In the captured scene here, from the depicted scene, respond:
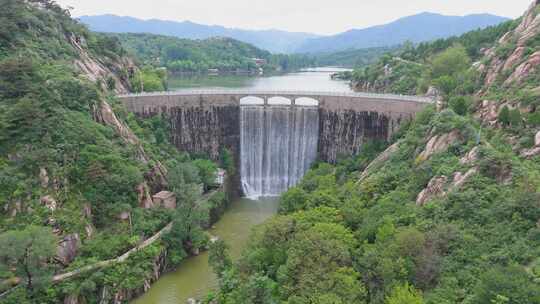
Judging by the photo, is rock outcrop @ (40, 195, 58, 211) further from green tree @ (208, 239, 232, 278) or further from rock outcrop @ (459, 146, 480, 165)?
rock outcrop @ (459, 146, 480, 165)

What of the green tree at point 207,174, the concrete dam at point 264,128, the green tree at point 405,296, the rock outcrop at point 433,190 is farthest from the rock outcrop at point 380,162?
the green tree at point 405,296

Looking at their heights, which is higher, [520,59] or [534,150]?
[520,59]

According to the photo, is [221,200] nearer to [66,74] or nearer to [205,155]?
[205,155]

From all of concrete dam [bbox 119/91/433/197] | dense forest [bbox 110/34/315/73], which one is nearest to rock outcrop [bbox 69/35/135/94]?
concrete dam [bbox 119/91/433/197]

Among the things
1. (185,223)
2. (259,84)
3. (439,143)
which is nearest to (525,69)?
(439,143)

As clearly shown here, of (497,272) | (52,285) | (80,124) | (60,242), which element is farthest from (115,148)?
(497,272)

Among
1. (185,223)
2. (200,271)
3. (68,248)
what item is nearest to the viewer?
(68,248)

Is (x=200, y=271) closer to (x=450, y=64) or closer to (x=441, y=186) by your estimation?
(x=441, y=186)
